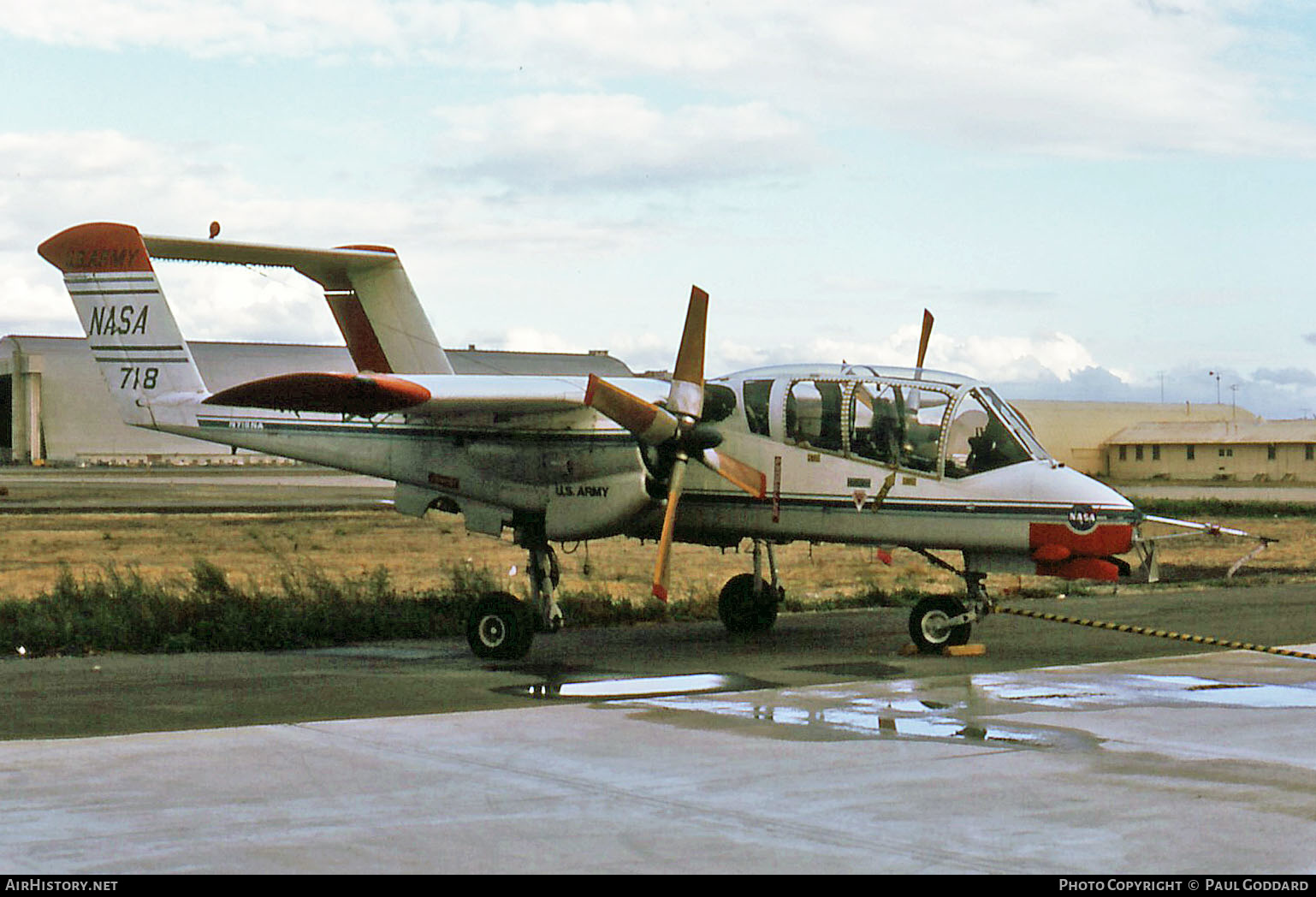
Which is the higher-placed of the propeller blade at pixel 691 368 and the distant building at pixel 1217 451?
the propeller blade at pixel 691 368

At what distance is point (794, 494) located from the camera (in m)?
16.7

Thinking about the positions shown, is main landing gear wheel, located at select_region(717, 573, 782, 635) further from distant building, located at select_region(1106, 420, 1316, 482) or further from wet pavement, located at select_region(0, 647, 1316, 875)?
distant building, located at select_region(1106, 420, 1316, 482)

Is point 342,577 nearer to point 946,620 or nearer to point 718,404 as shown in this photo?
point 718,404

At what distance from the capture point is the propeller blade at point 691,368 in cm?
1636

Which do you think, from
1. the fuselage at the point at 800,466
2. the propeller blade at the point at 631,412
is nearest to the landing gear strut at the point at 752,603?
the fuselage at the point at 800,466

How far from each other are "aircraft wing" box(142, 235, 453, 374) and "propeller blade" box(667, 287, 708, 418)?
19.7ft

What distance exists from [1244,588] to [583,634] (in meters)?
11.8

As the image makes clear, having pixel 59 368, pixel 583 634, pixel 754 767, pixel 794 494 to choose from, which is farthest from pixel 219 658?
pixel 59 368

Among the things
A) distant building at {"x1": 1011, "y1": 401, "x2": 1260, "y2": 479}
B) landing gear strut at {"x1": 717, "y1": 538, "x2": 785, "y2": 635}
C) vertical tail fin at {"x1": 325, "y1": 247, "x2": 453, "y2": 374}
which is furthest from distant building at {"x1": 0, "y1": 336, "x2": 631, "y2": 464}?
landing gear strut at {"x1": 717, "y1": 538, "x2": 785, "y2": 635}

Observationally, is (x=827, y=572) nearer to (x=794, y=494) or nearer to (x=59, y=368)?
(x=794, y=494)

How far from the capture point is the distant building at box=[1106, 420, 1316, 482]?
94750 mm

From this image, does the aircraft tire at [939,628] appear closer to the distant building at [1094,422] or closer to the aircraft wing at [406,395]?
the aircraft wing at [406,395]

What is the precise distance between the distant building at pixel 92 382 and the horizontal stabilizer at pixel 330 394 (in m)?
74.5

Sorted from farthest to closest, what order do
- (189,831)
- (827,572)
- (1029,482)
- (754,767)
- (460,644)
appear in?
1. (827,572)
2. (460,644)
3. (1029,482)
4. (754,767)
5. (189,831)
